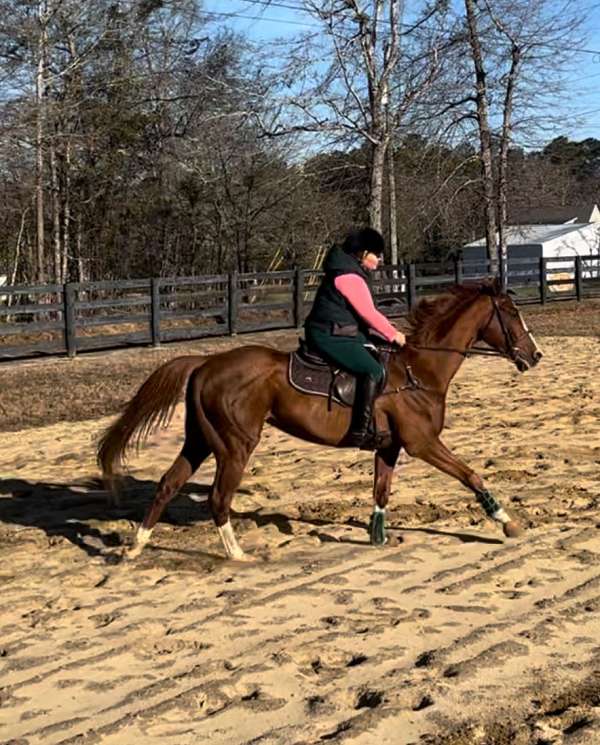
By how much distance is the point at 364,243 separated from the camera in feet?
21.8

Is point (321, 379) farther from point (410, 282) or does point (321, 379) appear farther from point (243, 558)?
point (410, 282)

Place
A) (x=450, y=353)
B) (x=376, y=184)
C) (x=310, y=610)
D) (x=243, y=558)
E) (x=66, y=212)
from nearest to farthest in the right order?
(x=310, y=610) → (x=243, y=558) → (x=450, y=353) → (x=66, y=212) → (x=376, y=184)

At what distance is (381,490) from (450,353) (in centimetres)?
113

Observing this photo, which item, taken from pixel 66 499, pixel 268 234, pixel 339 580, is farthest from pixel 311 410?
pixel 268 234

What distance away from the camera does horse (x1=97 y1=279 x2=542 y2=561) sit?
660 centimetres

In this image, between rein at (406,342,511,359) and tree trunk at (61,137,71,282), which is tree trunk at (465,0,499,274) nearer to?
tree trunk at (61,137,71,282)

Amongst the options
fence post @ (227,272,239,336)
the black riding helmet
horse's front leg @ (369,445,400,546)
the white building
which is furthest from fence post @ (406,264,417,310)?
the white building

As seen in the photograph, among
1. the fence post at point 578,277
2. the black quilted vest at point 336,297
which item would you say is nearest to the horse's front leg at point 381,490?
the black quilted vest at point 336,297

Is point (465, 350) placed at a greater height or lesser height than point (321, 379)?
greater

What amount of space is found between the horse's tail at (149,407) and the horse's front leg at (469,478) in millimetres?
1624

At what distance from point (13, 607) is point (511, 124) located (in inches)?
1109

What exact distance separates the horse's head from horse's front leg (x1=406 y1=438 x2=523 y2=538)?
0.97 meters

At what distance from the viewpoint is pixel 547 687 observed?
4.23 metres

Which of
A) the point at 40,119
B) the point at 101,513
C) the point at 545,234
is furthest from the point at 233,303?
the point at 545,234
